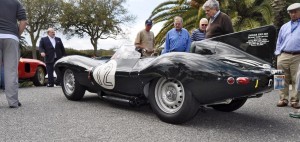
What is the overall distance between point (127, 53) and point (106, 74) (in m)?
0.45

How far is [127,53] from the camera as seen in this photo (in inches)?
196

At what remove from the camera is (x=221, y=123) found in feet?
13.4

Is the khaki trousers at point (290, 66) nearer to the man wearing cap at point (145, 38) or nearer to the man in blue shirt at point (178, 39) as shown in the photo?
the man in blue shirt at point (178, 39)

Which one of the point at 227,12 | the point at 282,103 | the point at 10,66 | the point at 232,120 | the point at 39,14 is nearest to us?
the point at 232,120

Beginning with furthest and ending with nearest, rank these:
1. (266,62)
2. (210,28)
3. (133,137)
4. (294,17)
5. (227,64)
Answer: (294,17)
(210,28)
(266,62)
(227,64)
(133,137)

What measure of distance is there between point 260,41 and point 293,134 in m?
1.14

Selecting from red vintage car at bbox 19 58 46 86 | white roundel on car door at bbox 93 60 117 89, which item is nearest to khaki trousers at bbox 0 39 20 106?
white roundel on car door at bbox 93 60 117 89

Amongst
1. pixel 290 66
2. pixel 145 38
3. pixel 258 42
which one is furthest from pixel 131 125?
pixel 145 38

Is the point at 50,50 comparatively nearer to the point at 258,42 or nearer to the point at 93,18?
the point at 258,42

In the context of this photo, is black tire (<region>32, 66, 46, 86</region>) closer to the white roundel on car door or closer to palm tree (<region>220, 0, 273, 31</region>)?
the white roundel on car door

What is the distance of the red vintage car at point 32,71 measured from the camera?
954 cm

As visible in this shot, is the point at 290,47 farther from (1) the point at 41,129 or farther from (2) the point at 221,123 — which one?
(1) the point at 41,129

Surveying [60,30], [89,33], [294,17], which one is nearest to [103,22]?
[89,33]

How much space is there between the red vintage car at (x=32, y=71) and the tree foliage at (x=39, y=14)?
76.8ft
